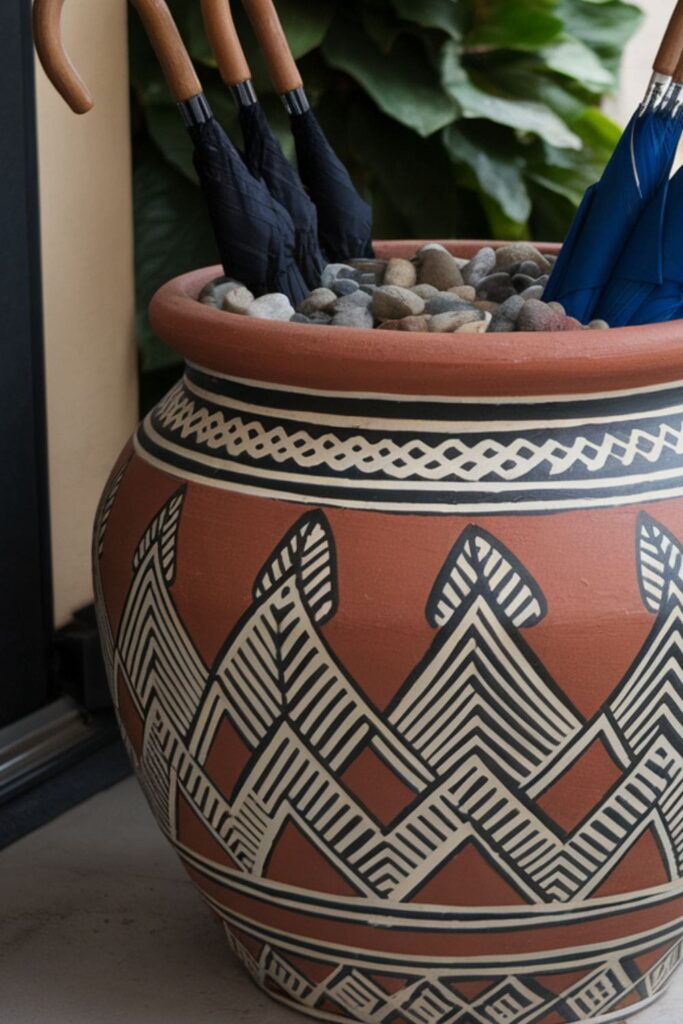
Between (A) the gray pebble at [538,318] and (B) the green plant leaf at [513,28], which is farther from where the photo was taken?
(B) the green plant leaf at [513,28]

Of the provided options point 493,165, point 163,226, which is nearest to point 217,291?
point 163,226

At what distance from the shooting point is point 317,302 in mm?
1388

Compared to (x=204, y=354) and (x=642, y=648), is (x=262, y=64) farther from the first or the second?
(x=642, y=648)

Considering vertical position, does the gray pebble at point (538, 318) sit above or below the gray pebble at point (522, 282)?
above

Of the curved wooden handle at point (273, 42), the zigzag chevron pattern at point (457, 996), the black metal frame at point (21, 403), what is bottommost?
the zigzag chevron pattern at point (457, 996)

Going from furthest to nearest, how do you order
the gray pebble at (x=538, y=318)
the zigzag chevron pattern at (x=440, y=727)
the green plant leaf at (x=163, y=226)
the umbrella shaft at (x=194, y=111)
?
1. the green plant leaf at (x=163, y=226)
2. the umbrella shaft at (x=194, y=111)
3. the gray pebble at (x=538, y=318)
4. the zigzag chevron pattern at (x=440, y=727)

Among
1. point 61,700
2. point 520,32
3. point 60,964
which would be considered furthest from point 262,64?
point 60,964

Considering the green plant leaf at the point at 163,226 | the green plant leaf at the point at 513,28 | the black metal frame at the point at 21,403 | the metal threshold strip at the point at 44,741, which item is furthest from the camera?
the green plant leaf at the point at 513,28

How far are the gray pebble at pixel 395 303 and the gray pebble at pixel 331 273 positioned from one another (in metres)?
0.12

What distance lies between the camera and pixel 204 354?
127cm

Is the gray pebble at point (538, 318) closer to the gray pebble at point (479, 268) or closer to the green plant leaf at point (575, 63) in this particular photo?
the gray pebble at point (479, 268)

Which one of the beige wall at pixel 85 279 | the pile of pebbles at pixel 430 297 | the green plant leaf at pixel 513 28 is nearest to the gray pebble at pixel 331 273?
the pile of pebbles at pixel 430 297

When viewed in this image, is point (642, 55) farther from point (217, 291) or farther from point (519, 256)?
point (217, 291)

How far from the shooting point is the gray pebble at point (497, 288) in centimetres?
147
